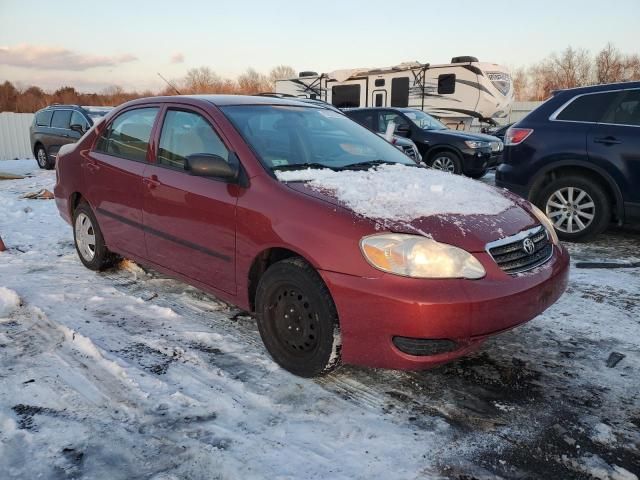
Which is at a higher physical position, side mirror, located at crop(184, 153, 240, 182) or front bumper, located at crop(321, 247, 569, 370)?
side mirror, located at crop(184, 153, 240, 182)

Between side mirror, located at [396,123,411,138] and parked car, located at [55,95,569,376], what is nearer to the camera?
parked car, located at [55,95,569,376]

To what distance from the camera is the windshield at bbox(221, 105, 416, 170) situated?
3.28 meters

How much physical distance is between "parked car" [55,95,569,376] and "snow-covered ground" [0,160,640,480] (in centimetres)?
29

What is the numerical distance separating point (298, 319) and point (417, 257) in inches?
30.3

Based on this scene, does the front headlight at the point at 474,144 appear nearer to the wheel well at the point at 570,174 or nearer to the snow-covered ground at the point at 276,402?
the wheel well at the point at 570,174

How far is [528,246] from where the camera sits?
2785 millimetres

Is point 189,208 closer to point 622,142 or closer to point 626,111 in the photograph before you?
point 622,142

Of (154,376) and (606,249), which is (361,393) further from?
(606,249)

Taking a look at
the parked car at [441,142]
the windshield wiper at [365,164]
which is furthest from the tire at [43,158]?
the windshield wiper at [365,164]

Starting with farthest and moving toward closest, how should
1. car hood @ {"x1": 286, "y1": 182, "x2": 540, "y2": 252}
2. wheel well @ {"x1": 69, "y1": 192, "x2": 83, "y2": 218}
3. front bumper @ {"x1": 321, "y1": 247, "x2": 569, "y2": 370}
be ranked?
wheel well @ {"x1": 69, "y1": 192, "x2": 83, "y2": 218} < car hood @ {"x1": 286, "y1": 182, "x2": 540, "y2": 252} < front bumper @ {"x1": 321, "y1": 247, "x2": 569, "y2": 370}

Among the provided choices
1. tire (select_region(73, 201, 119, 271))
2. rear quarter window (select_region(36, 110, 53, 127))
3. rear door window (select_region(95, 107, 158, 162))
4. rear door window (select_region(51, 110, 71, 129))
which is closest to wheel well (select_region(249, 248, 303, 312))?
rear door window (select_region(95, 107, 158, 162))

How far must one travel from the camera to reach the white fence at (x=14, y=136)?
2427 cm

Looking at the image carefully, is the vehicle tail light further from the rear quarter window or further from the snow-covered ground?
the rear quarter window

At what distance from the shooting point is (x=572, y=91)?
228 inches
